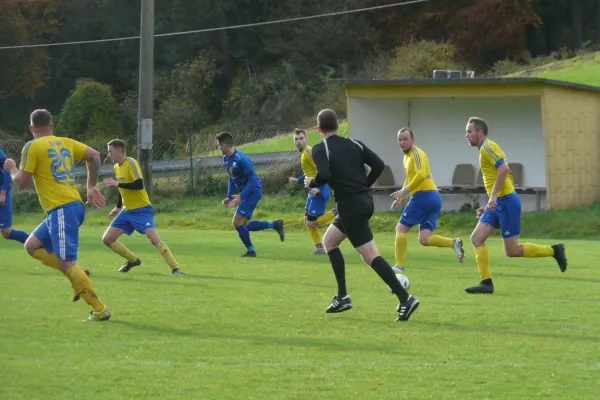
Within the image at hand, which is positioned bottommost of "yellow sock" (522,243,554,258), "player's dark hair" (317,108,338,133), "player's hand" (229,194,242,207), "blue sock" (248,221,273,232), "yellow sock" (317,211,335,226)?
"blue sock" (248,221,273,232)

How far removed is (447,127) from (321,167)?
65.7 ft

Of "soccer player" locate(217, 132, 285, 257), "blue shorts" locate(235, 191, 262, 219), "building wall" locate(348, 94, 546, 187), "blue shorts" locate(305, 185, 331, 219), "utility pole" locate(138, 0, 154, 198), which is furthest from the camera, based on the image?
"building wall" locate(348, 94, 546, 187)

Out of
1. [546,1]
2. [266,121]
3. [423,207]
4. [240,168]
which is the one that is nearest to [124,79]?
[266,121]

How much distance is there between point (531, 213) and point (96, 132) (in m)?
22.5

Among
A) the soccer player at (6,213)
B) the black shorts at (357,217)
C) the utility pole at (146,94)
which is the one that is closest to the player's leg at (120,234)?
the soccer player at (6,213)

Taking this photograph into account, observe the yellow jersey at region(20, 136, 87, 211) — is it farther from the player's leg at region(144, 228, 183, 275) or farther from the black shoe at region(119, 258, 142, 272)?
the black shoe at region(119, 258, 142, 272)

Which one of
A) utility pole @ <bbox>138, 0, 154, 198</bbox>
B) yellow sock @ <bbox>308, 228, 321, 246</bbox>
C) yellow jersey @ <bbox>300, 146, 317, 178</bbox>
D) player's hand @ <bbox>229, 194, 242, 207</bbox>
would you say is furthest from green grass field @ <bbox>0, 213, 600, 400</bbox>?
utility pole @ <bbox>138, 0, 154, 198</bbox>

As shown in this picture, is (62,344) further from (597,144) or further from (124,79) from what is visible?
(124,79)

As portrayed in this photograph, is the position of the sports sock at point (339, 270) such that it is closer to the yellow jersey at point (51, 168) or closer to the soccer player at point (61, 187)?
the soccer player at point (61, 187)

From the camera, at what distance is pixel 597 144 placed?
29047mm

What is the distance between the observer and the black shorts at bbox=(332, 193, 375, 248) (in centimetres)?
1130

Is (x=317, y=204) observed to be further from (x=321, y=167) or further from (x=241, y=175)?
(x=321, y=167)

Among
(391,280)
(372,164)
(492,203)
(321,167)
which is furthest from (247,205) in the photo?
(391,280)

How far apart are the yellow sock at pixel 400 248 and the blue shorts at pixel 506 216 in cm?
129
